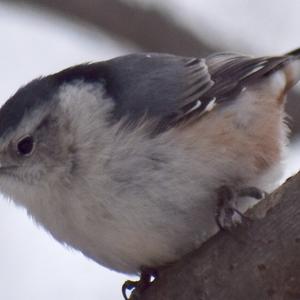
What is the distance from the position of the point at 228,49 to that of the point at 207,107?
0.99 metres

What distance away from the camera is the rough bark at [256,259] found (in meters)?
2.13

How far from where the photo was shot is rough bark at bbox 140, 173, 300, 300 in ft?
7.00

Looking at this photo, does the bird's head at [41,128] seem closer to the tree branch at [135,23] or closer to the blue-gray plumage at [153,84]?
the blue-gray plumage at [153,84]

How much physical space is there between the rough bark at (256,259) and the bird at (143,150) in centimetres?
8

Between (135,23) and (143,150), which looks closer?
(143,150)

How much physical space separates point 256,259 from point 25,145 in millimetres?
806

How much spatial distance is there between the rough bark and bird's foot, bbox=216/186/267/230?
26mm

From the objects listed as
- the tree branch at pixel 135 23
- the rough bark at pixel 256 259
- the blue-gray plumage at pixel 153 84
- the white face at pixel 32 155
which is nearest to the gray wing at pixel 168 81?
the blue-gray plumage at pixel 153 84

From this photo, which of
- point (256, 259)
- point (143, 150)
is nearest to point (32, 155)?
point (143, 150)

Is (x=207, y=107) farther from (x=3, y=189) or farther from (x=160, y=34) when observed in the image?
(x=160, y=34)

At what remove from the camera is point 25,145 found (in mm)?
2598

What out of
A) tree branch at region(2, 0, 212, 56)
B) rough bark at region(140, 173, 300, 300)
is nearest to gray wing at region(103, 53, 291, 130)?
rough bark at region(140, 173, 300, 300)

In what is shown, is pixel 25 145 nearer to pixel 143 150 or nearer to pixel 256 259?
pixel 143 150

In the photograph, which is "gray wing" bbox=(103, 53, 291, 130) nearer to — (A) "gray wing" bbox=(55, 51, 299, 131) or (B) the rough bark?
(A) "gray wing" bbox=(55, 51, 299, 131)
